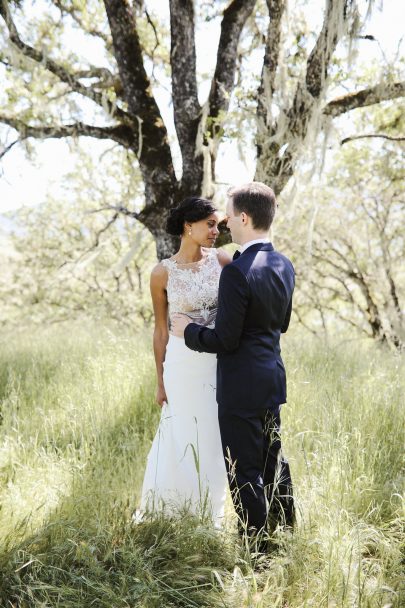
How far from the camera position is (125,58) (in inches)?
193

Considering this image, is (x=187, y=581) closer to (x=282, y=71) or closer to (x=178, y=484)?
(x=178, y=484)

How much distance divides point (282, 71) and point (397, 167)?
5.24 m

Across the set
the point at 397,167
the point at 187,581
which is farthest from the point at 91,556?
the point at 397,167

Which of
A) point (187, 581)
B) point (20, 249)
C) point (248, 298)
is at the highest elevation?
point (20, 249)

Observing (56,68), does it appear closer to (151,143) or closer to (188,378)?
(151,143)

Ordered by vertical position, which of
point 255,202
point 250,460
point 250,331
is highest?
point 255,202

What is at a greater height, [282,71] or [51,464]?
[282,71]

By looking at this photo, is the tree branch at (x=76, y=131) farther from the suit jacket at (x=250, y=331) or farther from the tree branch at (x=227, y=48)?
the suit jacket at (x=250, y=331)

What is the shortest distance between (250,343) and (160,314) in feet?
3.32

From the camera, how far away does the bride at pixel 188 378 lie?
297 cm

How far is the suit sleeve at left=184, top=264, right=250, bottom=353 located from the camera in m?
2.16

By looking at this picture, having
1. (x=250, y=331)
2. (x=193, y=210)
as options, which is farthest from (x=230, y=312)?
(x=193, y=210)

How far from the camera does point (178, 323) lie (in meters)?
2.88

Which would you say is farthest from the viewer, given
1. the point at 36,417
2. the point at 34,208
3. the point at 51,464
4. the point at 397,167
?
the point at 34,208
